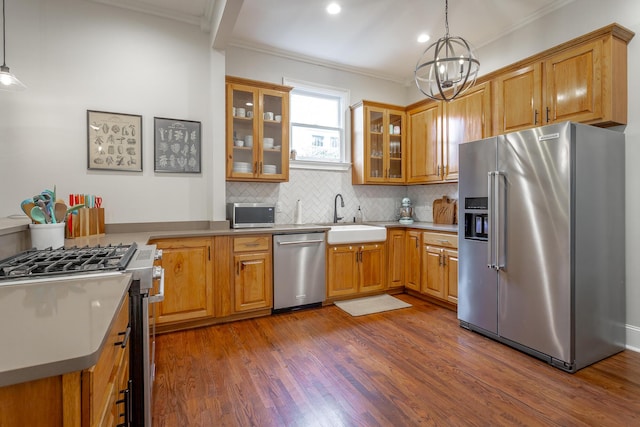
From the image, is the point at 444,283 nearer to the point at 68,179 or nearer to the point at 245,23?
the point at 245,23

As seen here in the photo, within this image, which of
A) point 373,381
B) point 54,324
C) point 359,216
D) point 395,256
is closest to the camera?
point 54,324

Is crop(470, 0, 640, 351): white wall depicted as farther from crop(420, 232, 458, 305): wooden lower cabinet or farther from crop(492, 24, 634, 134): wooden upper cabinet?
crop(420, 232, 458, 305): wooden lower cabinet

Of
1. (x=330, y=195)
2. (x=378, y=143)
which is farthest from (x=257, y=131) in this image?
(x=378, y=143)

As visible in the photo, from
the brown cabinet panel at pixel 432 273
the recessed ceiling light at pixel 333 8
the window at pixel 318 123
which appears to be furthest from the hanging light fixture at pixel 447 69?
the brown cabinet panel at pixel 432 273

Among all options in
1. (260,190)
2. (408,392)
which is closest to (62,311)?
(408,392)

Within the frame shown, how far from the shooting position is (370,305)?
3744 millimetres

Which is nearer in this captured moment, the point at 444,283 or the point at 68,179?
the point at 68,179

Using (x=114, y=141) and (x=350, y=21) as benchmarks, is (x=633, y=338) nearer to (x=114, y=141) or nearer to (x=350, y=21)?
(x=350, y=21)

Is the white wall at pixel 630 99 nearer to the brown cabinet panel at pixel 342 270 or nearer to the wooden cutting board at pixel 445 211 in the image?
the wooden cutting board at pixel 445 211

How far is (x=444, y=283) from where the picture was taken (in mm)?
3605

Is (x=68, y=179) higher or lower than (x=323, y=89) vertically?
lower

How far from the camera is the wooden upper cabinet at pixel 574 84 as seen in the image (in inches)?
100

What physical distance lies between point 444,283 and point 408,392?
179 cm

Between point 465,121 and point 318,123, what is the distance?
5.96ft
